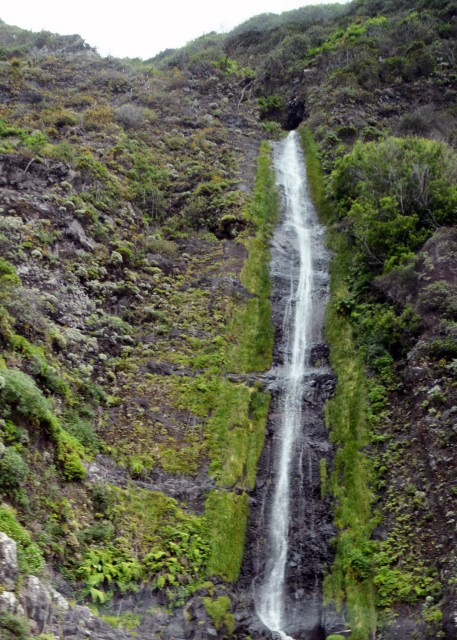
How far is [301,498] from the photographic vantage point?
712 inches

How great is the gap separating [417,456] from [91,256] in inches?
690

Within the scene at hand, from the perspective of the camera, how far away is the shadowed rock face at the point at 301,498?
15.0 m

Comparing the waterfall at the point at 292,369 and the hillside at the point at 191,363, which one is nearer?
the hillside at the point at 191,363

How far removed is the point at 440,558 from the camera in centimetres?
1365

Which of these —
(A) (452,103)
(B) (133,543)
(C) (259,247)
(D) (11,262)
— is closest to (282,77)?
(A) (452,103)

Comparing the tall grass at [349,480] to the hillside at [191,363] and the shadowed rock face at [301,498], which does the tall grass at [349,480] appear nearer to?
the hillside at [191,363]

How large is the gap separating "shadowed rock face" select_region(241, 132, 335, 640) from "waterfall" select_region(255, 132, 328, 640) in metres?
0.06

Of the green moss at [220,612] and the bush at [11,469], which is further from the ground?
the bush at [11,469]

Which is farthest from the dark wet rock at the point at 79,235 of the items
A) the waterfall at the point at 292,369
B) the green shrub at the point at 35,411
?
the green shrub at the point at 35,411

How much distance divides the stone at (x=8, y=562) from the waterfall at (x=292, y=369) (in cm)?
788

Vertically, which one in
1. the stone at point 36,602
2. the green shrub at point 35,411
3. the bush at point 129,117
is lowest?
the stone at point 36,602

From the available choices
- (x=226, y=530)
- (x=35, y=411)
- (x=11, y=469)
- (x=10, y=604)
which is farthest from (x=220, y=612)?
(x=35, y=411)

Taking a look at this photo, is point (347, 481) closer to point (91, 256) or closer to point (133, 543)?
point (133, 543)

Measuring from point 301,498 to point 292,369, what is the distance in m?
6.85
